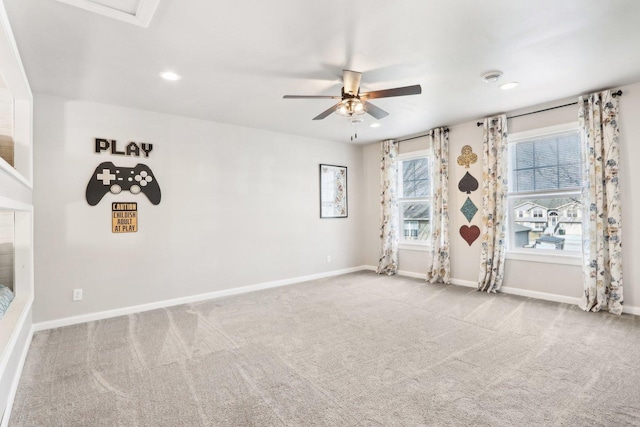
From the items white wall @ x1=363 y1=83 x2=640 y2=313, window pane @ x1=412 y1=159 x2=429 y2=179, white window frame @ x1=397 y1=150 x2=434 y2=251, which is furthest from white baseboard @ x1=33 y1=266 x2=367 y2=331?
window pane @ x1=412 y1=159 x2=429 y2=179

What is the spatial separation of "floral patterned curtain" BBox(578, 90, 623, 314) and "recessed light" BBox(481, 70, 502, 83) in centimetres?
149

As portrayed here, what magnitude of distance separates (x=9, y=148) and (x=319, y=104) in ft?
10.3

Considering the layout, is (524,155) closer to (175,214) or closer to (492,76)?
(492,76)

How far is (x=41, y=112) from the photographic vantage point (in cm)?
341

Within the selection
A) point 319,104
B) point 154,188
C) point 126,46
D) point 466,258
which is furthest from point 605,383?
point 154,188

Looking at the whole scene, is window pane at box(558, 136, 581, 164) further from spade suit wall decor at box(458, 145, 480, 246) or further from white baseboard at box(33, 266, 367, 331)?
white baseboard at box(33, 266, 367, 331)

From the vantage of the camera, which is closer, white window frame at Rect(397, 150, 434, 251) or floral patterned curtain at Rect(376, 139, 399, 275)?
white window frame at Rect(397, 150, 434, 251)

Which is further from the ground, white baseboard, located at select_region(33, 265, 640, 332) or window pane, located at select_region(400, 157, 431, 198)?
window pane, located at select_region(400, 157, 431, 198)

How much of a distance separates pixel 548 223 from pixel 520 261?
2.09 ft

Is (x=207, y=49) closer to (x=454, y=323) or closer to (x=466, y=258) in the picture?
(x=454, y=323)

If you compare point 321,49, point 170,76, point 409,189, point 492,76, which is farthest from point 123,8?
point 409,189

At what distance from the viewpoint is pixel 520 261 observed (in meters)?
4.45

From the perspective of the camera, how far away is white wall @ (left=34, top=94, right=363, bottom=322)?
11.4 feet

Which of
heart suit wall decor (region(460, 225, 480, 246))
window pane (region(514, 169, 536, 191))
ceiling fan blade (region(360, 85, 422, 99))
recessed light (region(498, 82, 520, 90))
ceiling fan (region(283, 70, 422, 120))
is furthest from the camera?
heart suit wall decor (region(460, 225, 480, 246))
